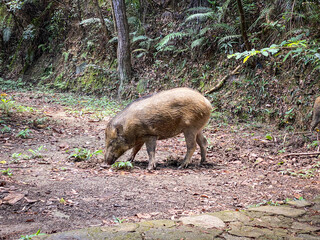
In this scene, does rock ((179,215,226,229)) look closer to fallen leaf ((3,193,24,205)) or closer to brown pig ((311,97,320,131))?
fallen leaf ((3,193,24,205))

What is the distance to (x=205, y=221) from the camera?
3.28 m

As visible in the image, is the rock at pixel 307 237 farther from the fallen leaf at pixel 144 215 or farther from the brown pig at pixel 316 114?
the brown pig at pixel 316 114

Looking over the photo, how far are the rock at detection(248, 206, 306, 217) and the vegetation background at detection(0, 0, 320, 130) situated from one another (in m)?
1.93

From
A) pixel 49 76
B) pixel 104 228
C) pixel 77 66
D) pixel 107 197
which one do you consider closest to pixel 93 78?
pixel 77 66

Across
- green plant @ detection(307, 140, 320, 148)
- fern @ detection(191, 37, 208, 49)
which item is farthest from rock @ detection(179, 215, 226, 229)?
fern @ detection(191, 37, 208, 49)

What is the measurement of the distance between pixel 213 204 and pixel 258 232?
3.34 ft

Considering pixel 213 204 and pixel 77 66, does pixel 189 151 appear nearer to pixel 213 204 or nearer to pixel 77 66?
pixel 213 204

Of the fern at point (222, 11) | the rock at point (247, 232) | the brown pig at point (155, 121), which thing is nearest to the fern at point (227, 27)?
the fern at point (222, 11)

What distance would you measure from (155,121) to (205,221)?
9.67 feet

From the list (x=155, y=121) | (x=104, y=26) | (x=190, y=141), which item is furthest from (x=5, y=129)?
(x=104, y=26)

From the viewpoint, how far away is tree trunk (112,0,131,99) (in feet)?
43.9

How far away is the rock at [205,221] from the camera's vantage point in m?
3.18

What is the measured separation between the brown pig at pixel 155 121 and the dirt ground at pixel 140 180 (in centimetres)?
47

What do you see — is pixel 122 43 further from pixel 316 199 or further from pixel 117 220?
pixel 117 220
